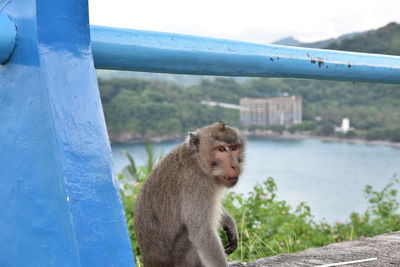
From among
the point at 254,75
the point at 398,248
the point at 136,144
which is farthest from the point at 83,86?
the point at 136,144

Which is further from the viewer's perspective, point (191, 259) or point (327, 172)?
point (327, 172)

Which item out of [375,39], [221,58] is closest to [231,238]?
[221,58]

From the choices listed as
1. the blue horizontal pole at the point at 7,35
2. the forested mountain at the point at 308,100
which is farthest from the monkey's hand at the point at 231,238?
the forested mountain at the point at 308,100

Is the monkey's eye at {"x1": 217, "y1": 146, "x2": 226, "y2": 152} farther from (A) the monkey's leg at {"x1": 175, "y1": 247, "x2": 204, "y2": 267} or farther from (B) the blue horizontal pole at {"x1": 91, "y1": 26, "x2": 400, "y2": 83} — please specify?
(B) the blue horizontal pole at {"x1": 91, "y1": 26, "x2": 400, "y2": 83}

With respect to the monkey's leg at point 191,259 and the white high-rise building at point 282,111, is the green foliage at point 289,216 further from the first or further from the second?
the monkey's leg at point 191,259

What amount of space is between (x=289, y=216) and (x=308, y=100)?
6.87ft

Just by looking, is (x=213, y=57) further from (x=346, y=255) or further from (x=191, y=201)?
(x=191, y=201)

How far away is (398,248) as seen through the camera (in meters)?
1.77

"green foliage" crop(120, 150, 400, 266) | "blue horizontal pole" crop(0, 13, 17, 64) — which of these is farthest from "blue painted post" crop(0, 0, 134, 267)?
"green foliage" crop(120, 150, 400, 266)

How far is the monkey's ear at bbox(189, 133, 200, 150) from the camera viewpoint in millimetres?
2121

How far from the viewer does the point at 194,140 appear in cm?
214

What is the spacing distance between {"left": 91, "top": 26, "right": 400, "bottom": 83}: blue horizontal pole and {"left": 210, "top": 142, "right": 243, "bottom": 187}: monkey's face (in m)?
0.60

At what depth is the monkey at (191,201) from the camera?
76.4 inches

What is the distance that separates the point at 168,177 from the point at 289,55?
0.80 metres
